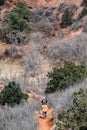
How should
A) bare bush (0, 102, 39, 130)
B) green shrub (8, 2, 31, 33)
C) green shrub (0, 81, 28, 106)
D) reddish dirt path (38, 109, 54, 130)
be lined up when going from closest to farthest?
bare bush (0, 102, 39, 130) < reddish dirt path (38, 109, 54, 130) < green shrub (0, 81, 28, 106) < green shrub (8, 2, 31, 33)

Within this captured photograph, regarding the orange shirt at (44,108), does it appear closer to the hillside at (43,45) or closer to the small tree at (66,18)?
the hillside at (43,45)

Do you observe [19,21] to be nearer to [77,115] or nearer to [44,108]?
[44,108]

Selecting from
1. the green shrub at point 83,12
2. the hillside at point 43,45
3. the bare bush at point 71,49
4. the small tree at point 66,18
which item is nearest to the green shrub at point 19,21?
the hillside at point 43,45

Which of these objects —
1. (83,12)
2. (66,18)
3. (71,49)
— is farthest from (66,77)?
(83,12)

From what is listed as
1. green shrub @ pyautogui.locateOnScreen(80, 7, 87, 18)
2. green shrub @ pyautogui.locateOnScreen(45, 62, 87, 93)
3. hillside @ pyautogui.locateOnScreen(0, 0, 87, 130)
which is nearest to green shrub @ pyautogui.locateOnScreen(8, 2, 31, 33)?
hillside @ pyautogui.locateOnScreen(0, 0, 87, 130)

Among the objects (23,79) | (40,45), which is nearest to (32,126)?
(23,79)

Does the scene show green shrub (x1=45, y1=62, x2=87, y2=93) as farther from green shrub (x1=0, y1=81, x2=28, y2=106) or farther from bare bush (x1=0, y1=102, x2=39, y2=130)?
bare bush (x1=0, y1=102, x2=39, y2=130)
